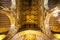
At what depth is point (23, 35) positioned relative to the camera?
1.16m

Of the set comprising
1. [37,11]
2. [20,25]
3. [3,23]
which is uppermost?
[37,11]

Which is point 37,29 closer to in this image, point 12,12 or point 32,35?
point 32,35

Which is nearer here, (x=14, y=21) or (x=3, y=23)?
(x=14, y=21)

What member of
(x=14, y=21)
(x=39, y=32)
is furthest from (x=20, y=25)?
(x=39, y=32)

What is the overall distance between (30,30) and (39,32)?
0.07 metres

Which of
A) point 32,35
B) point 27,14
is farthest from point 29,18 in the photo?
point 32,35

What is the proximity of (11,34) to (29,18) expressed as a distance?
20 centimetres

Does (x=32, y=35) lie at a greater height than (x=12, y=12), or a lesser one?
lesser

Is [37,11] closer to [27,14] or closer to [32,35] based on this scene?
[27,14]

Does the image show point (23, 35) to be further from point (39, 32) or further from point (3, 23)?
point (3, 23)

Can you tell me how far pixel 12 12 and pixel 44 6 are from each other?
27 centimetres

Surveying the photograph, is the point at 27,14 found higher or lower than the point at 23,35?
higher

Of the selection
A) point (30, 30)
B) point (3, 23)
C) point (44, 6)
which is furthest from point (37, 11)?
point (3, 23)

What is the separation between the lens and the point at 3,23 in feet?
6.21
